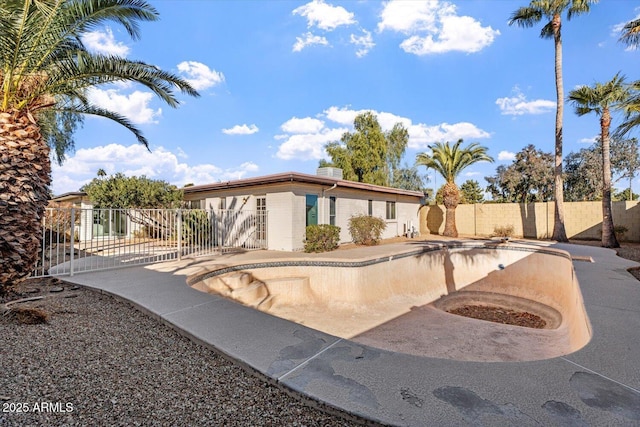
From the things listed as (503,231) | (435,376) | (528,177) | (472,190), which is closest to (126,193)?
(435,376)

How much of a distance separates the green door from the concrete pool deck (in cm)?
877

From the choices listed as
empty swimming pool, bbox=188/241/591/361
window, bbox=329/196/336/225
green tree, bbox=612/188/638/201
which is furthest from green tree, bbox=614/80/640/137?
green tree, bbox=612/188/638/201

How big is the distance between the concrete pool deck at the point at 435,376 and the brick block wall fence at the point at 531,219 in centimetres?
1657

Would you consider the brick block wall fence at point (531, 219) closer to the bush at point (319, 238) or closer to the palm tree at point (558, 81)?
the palm tree at point (558, 81)

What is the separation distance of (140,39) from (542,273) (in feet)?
45.6

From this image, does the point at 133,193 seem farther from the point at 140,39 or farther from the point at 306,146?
Answer: the point at 306,146

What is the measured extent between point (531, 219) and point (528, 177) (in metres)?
13.4

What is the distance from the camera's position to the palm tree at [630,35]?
863 cm

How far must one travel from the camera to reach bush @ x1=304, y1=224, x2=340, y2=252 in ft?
39.7

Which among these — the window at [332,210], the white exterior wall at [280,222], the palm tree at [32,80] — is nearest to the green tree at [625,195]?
the window at [332,210]

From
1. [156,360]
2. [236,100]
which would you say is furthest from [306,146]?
[156,360]

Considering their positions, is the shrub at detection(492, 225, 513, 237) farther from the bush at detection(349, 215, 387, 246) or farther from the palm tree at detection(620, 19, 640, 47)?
the palm tree at detection(620, 19, 640, 47)

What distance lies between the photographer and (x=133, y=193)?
14.7m

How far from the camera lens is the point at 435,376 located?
254 cm
